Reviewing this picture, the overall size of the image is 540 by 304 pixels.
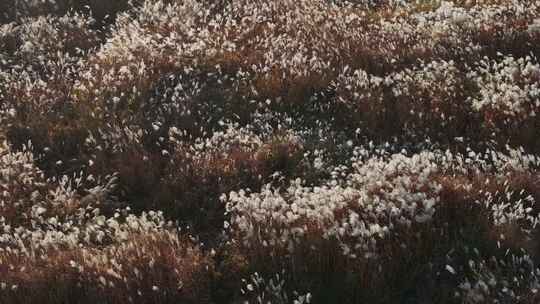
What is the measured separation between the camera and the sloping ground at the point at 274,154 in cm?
440

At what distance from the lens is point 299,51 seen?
8367 mm

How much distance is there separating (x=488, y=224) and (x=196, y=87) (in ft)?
14.2

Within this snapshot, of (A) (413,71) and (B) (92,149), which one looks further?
(A) (413,71)

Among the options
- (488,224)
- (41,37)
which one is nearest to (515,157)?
(488,224)

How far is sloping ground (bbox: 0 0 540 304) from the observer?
14.4 ft

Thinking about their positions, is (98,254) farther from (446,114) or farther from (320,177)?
(446,114)

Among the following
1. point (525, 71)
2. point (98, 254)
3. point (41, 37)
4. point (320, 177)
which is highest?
point (41, 37)

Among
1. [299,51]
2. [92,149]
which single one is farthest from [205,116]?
[299,51]

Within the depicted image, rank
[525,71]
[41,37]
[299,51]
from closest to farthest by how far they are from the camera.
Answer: [525,71] → [299,51] → [41,37]

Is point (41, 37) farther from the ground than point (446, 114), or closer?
farther from the ground

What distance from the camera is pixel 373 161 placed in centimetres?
571

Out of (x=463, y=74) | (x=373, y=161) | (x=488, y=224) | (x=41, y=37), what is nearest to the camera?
(x=488, y=224)

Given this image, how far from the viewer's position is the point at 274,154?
6270 millimetres

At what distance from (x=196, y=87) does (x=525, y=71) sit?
3839 mm
